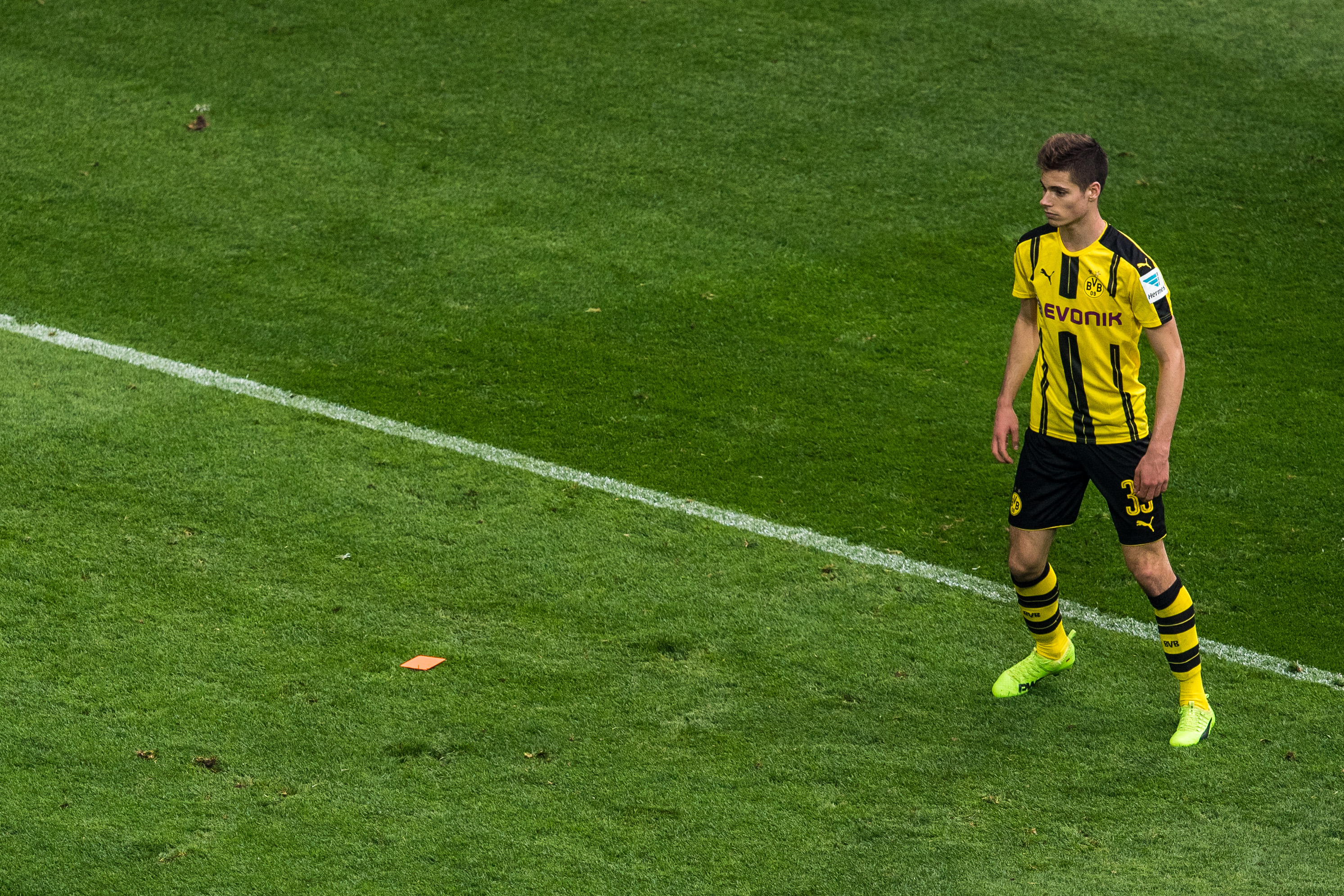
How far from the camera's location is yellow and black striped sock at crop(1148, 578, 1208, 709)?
16.5 ft

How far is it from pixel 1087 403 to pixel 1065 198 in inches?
27.8

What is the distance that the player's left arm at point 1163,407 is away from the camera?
15.3 ft

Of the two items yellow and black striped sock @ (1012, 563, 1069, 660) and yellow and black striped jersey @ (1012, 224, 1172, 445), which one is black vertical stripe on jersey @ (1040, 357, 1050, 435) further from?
yellow and black striped sock @ (1012, 563, 1069, 660)

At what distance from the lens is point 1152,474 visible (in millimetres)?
4684

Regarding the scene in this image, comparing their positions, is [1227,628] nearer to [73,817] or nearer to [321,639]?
[321,639]

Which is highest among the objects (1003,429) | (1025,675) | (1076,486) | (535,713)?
(1003,429)

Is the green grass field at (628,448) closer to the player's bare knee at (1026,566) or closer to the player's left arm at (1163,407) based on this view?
the player's bare knee at (1026,566)

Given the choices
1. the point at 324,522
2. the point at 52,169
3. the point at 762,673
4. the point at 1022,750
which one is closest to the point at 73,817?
the point at 324,522

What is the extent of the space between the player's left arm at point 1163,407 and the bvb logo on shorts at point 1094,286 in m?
0.19

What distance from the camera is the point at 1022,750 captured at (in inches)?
201

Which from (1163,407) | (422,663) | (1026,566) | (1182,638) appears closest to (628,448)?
(422,663)

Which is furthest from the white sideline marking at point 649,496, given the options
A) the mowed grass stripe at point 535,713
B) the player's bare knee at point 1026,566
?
the player's bare knee at point 1026,566

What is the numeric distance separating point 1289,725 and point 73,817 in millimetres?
4057

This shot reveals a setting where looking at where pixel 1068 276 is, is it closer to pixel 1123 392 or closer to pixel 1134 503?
pixel 1123 392
